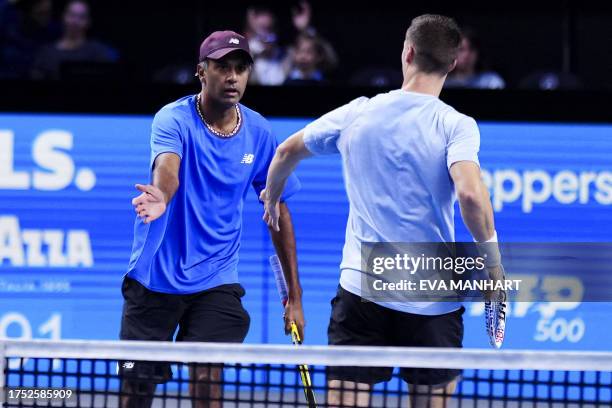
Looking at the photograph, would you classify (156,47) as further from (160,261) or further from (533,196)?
(160,261)

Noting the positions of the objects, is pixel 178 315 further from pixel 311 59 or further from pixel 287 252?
pixel 311 59

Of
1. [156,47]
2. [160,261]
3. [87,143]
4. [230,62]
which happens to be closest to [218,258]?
[160,261]

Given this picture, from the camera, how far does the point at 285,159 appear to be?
383 cm

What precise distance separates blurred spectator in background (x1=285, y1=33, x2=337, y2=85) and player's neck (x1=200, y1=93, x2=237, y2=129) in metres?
3.58

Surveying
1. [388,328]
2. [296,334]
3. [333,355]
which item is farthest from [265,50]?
[333,355]

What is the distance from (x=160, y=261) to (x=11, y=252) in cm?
260

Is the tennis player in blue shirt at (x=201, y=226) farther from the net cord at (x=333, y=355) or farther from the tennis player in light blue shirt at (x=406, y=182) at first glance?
the net cord at (x=333, y=355)

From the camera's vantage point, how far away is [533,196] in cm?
666

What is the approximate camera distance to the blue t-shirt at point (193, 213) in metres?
4.32

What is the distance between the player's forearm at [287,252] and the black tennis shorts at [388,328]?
0.68m

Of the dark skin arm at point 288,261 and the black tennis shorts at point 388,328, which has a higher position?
the dark skin arm at point 288,261

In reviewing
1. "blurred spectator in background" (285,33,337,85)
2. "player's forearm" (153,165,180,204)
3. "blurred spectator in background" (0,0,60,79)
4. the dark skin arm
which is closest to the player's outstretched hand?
"player's forearm" (153,165,180,204)

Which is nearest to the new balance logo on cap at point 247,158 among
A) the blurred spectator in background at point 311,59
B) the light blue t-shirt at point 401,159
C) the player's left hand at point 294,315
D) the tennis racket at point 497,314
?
the player's left hand at point 294,315
